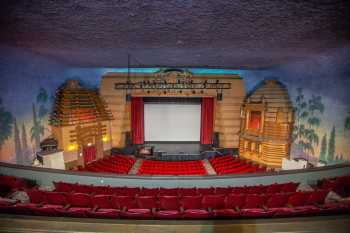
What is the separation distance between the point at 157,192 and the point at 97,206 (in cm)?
189

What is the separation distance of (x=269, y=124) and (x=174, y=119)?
Result: 7.11 m

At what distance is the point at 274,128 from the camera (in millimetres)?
13055

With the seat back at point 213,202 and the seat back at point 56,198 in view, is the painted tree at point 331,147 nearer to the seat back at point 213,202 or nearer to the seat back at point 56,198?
the seat back at point 213,202

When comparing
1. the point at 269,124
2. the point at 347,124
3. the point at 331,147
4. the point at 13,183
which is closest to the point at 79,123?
the point at 13,183

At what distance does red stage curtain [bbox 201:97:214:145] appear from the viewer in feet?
51.2

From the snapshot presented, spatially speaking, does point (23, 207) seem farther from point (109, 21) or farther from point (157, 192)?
point (109, 21)

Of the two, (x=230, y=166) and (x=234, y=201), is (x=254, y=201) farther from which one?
(x=230, y=166)

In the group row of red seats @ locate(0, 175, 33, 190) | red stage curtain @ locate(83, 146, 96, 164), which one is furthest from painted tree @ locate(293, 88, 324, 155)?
red stage curtain @ locate(83, 146, 96, 164)

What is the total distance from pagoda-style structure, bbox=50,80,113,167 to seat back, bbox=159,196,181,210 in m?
9.76

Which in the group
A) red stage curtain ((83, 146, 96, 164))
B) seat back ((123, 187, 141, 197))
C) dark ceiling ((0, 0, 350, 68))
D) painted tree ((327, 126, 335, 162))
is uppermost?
dark ceiling ((0, 0, 350, 68))

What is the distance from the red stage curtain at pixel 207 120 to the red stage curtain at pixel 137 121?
15.5 feet

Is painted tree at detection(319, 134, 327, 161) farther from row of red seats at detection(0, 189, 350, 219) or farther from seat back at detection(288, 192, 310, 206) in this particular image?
seat back at detection(288, 192, 310, 206)

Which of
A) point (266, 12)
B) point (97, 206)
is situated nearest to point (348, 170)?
point (266, 12)

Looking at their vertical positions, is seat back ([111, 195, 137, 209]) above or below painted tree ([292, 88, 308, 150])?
below
